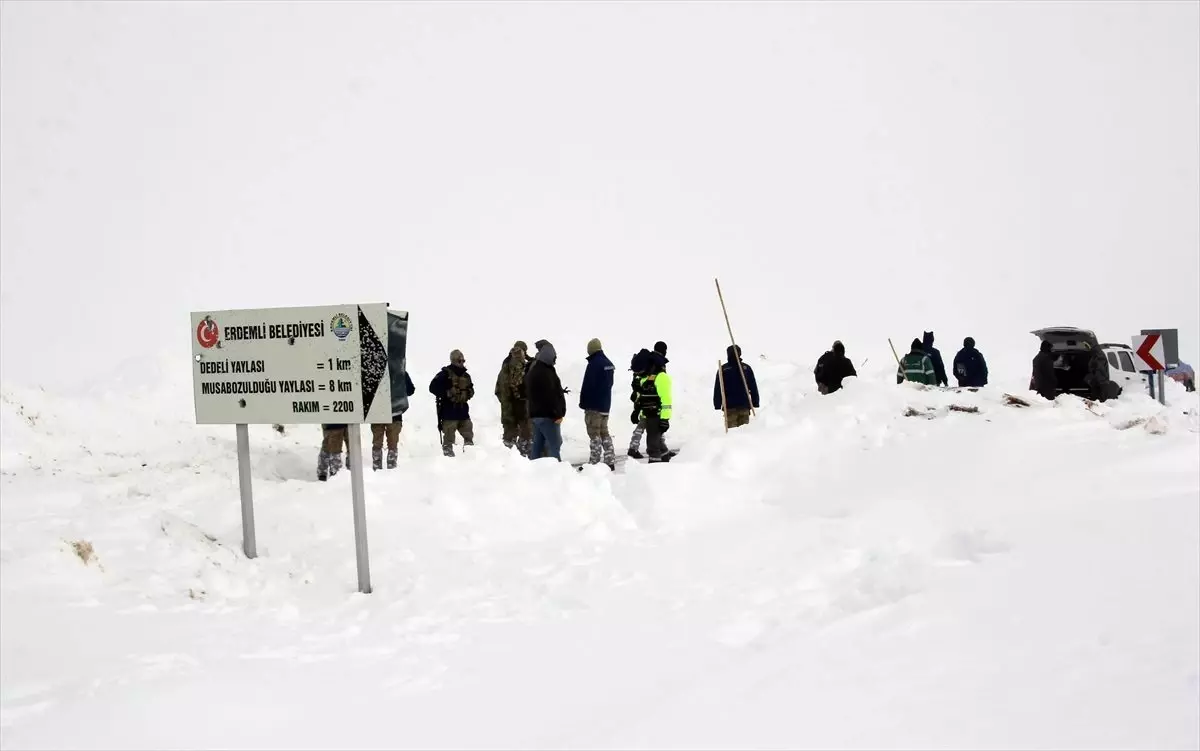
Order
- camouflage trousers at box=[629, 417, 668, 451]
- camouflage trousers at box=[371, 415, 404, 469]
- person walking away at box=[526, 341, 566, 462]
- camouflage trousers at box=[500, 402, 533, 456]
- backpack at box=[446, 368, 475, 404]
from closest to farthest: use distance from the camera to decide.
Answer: camouflage trousers at box=[371, 415, 404, 469]
person walking away at box=[526, 341, 566, 462]
backpack at box=[446, 368, 475, 404]
camouflage trousers at box=[629, 417, 668, 451]
camouflage trousers at box=[500, 402, 533, 456]

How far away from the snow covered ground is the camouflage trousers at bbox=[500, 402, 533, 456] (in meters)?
4.19

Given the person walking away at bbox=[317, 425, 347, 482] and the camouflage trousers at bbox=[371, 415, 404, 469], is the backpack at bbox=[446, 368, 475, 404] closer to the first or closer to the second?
the camouflage trousers at bbox=[371, 415, 404, 469]

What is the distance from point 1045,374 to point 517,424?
8.49 metres

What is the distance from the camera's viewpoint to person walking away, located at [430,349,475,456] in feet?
50.7

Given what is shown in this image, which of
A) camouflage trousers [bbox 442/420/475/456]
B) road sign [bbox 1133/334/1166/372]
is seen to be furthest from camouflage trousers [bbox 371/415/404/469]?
road sign [bbox 1133/334/1166/372]

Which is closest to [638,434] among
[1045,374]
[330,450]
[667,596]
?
[330,450]

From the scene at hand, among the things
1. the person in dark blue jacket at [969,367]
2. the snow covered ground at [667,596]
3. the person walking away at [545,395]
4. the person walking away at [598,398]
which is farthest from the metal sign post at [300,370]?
the person in dark blue jacket at [969,367]

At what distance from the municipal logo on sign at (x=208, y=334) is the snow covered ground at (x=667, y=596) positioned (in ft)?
5.15

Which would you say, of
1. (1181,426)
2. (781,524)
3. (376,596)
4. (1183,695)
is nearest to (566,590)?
(376,596)

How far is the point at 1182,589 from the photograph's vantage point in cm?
535

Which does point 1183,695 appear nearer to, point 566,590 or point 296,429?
point 566,590

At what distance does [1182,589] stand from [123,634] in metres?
6.12

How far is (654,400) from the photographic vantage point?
15680 mm

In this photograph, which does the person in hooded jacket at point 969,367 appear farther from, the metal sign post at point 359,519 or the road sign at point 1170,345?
the metal sign post at point 359,519
